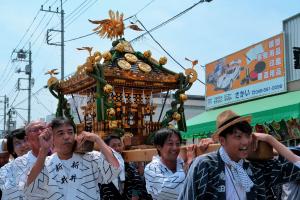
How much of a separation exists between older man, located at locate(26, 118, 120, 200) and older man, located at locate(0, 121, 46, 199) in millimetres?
225

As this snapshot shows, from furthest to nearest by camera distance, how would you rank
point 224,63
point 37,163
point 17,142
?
point 224,63 < point 17,142 < point 37,163

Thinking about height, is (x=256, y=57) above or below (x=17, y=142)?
above

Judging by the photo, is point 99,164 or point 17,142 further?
point 17,142

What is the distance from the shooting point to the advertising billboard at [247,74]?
1128 cm

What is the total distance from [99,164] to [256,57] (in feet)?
31.8

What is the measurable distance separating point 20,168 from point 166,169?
1.20m

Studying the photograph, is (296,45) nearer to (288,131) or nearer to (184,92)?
(288,131)

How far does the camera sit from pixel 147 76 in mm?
6773

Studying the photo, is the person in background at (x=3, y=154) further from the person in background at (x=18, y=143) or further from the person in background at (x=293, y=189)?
the person in background at (x=293, y=189)

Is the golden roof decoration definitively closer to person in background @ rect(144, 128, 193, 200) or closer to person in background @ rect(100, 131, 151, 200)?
person in background @ rect(100, 131, 151, 200)

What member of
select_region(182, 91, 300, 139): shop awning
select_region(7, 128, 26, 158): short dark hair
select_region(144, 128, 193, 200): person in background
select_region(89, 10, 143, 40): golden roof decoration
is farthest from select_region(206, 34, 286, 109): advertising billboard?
select_region(144, 128, 193, 200): person in background

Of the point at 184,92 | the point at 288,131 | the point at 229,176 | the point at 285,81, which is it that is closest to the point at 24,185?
the point at 229,176

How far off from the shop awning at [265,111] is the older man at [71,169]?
6.48 metres

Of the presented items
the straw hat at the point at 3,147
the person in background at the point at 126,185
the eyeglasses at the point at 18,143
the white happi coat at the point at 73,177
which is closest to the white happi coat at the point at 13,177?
the white happi coat at the point at 73,177
